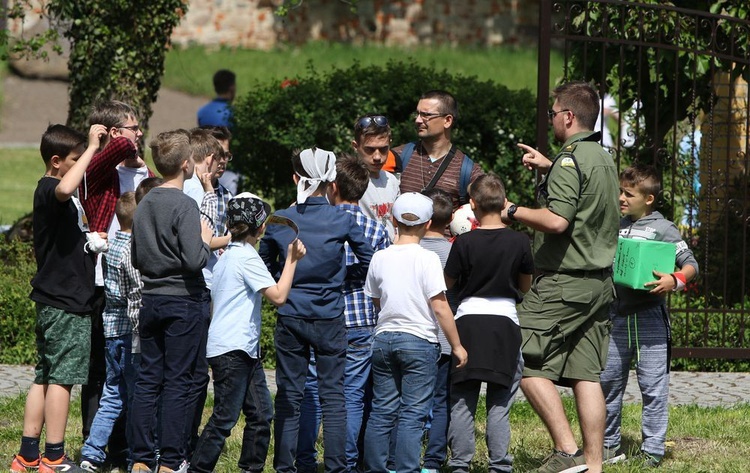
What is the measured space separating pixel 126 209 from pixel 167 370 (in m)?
0.89

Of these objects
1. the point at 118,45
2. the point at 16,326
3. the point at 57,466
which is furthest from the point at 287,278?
the point at 118,45

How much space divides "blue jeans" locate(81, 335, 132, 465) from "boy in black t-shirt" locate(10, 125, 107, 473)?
0.12 m

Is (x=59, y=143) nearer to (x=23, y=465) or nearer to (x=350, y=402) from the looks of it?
(x=23, y=465)

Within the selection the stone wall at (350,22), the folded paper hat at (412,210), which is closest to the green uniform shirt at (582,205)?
the folded paper hat at (412,210)

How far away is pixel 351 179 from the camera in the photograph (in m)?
5.66

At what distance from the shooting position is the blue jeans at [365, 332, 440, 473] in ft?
17.3

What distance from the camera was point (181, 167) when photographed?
Answer: 5.33 metres

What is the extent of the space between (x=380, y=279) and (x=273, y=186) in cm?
556

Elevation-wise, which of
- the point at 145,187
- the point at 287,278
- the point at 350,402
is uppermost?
the point at 145,187

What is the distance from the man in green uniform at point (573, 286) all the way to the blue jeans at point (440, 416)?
1.41 ft

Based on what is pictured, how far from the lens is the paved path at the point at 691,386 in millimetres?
7523

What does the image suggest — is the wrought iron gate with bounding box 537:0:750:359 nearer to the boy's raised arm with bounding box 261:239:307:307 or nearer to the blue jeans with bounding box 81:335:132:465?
the boy's raised arm with bounding box 261:239:307:307

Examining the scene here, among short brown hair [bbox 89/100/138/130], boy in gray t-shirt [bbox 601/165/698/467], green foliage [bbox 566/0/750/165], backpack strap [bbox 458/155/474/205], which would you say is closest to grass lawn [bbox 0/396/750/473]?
boy in gray t-shirt [bbox 601/165/698/467]

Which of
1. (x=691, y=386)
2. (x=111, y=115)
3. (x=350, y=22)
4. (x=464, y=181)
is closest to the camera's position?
(x=111, y=115)
